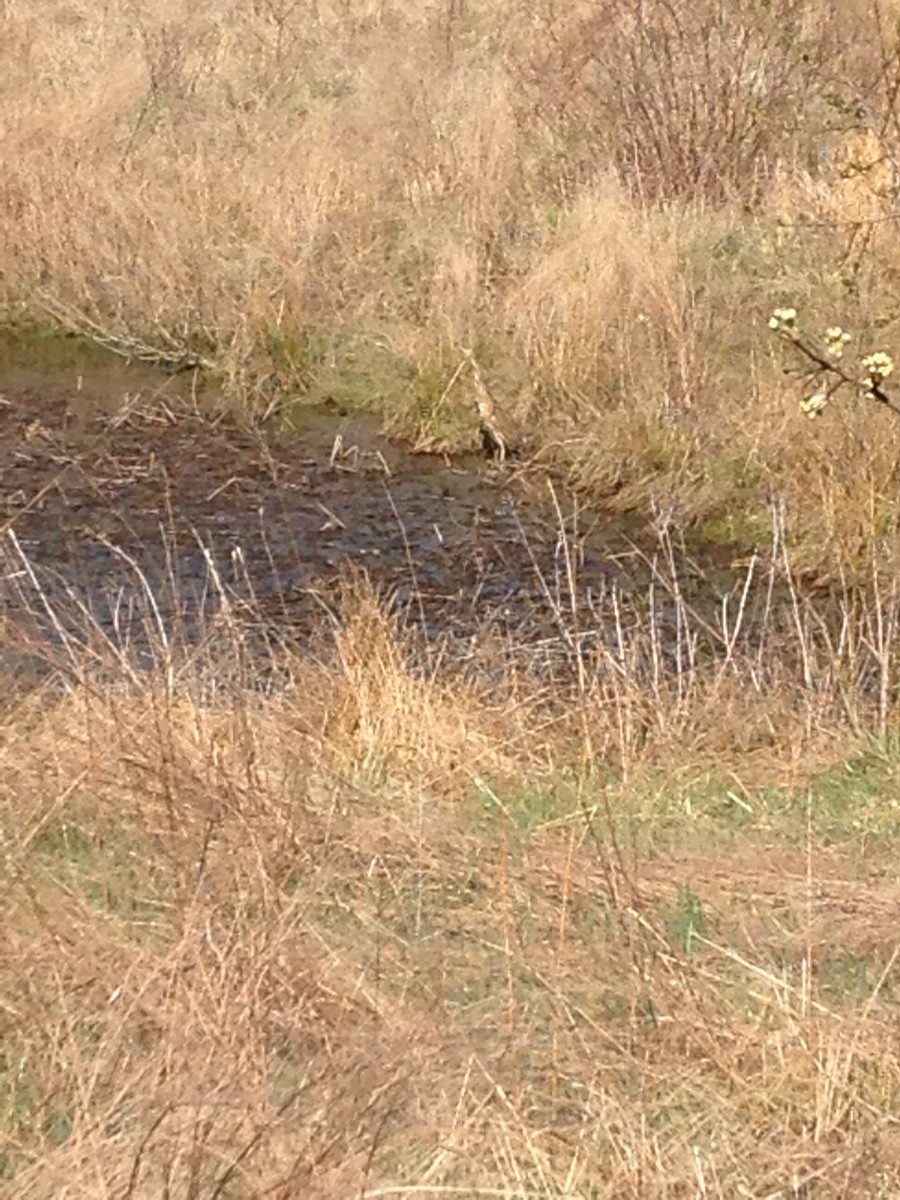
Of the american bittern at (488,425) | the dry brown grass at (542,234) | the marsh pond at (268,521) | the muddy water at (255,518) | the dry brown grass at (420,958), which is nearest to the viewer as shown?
the dry brown grass at (420,958)

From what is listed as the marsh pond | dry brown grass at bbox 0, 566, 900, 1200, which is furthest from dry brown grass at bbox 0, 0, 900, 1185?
the marsh pond

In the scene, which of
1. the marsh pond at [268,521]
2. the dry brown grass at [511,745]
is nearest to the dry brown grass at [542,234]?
the dry brown grass at [511,745]

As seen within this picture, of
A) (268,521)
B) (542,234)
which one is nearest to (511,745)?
(268,521)

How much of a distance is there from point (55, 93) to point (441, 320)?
3.75 m

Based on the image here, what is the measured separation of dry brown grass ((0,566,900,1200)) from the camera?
7.18 ft

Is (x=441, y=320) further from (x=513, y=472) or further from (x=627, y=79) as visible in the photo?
(x=627, y=79)

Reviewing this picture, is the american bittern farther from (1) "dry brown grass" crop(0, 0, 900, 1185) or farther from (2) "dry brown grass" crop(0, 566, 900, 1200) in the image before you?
(2) "dry brown grass" crop(0, 566, 900, 1200)

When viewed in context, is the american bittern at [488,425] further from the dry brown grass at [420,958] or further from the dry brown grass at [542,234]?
the dry brown grass at [420,958]

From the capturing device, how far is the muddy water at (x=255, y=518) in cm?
599

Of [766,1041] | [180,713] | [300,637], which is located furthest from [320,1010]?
[300,637]

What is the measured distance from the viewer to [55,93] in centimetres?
1044

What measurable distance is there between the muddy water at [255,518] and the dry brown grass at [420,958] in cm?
138

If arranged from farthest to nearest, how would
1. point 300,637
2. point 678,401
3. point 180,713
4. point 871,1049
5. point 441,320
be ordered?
1. point 441,320
2. point 678,401
3. point 300,637
4. point 180,713
5. point 871,1049

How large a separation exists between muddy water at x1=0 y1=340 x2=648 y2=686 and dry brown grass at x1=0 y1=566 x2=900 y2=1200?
1.38m
